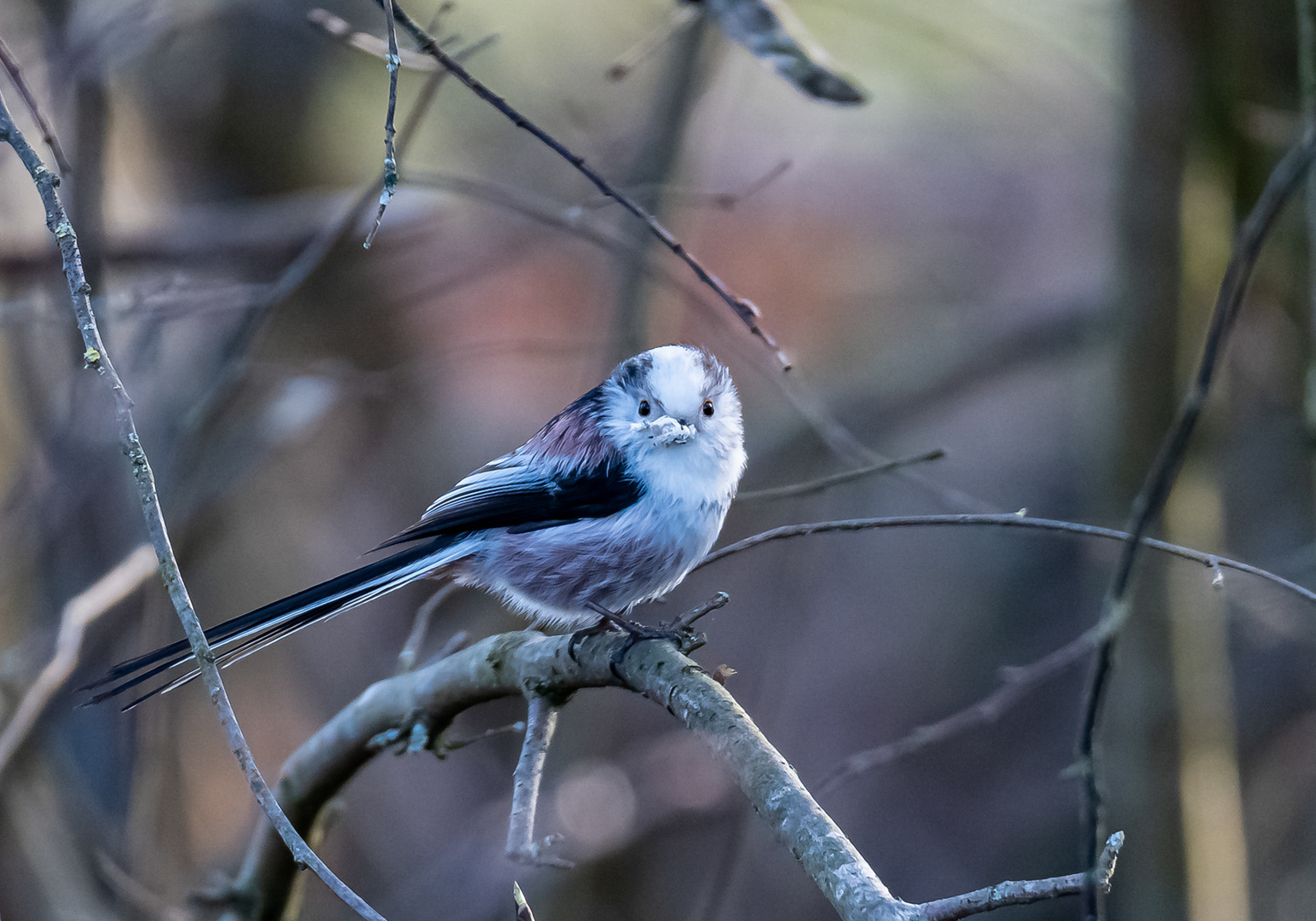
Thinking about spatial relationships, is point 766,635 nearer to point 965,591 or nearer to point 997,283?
point 965,591

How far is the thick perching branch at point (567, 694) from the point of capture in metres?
1.44

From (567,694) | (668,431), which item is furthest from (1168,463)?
(668,431)

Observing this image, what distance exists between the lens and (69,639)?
2900mm

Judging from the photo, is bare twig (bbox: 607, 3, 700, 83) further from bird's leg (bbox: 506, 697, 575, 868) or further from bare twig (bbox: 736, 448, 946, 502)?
bird's leg (bbox: 506, 697, 575, 868)

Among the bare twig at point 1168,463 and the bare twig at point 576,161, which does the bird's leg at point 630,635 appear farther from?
the bare twig at point 1168,463

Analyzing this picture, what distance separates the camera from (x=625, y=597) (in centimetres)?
270

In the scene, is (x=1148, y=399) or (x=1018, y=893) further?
(x=1148, y=399)

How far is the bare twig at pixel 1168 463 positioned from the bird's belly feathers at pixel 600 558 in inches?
55.7

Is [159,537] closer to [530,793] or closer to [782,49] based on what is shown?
[530,793]

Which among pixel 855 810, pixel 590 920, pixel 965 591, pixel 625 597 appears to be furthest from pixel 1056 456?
pixel 625 597

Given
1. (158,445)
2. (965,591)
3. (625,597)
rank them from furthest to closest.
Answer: (965,591) → (158,445) → (625,597)

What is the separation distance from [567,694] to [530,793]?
11.3 inches

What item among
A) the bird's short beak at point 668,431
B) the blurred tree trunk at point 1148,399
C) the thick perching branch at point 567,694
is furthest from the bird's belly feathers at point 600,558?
the blurred tree trunk at point 1148,399

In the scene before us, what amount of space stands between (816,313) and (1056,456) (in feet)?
7.05
